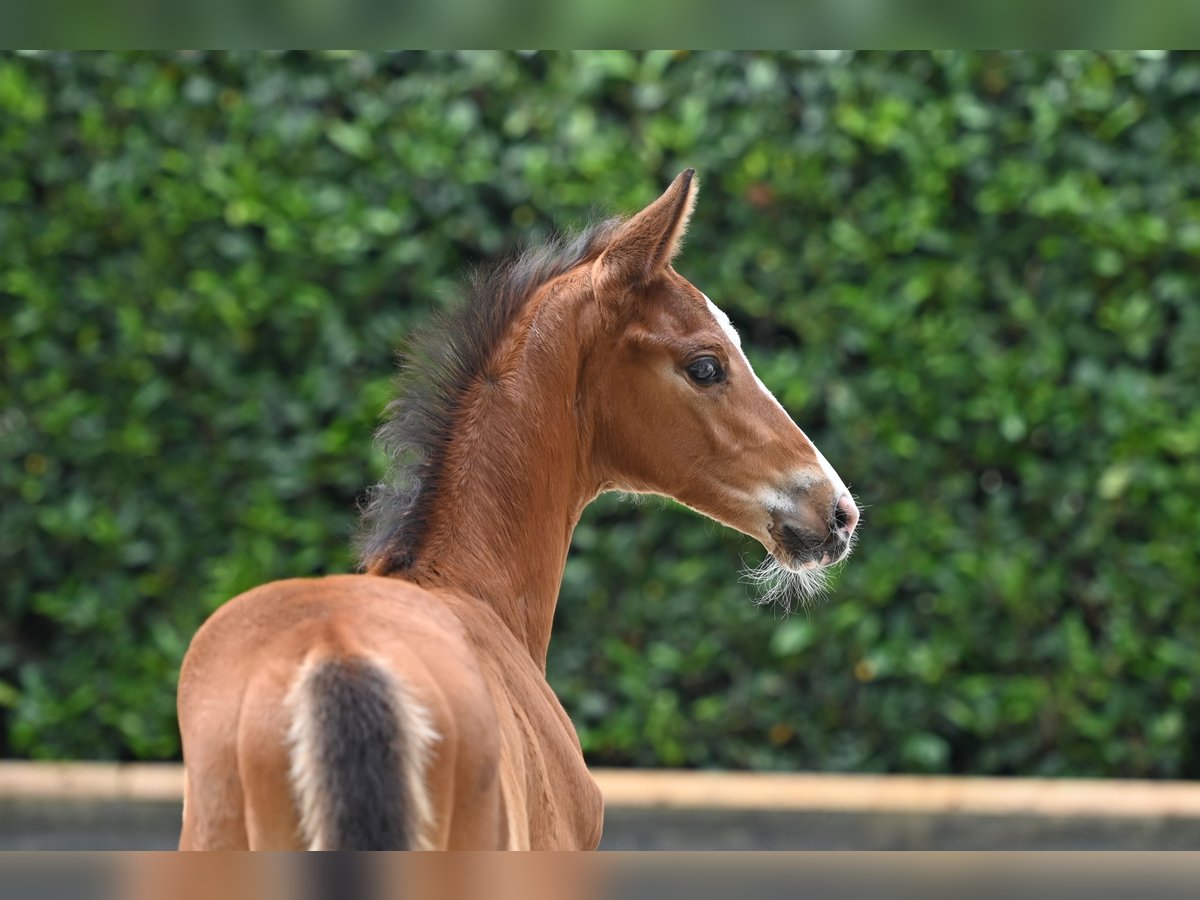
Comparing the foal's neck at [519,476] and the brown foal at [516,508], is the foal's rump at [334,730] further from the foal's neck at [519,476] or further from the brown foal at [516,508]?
the foal's neck at [519,476]

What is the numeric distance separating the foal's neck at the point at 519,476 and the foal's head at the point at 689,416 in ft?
0.24

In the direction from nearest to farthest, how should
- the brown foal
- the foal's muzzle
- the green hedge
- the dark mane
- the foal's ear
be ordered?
the brown foal
the dark mane
the foal's ear
the foal's muzzle
the green hedge

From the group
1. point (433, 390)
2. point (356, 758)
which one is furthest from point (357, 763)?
point (433, 390)

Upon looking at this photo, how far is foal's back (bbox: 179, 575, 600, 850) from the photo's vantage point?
1.65m

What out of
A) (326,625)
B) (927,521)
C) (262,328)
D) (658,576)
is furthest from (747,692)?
(326,625)

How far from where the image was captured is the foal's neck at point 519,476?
253cm

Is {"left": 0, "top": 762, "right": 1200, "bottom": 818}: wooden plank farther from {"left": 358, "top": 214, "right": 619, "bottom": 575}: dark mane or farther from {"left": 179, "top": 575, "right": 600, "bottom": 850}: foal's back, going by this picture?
{"left": 179, "top": 575, "right": 600, "bottom": 850}: foal's back

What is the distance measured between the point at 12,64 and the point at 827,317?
3.10 metres

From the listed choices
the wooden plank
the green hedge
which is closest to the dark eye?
the green hedge

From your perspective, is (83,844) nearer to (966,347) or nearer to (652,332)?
(652,332)

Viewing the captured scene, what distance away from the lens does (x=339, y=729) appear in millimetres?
1648

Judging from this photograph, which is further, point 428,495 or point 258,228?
point 258,228

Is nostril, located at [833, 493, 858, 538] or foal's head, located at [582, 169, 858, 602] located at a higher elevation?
foal's head, located at [582, 169, 858, 602]

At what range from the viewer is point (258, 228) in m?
5.09
